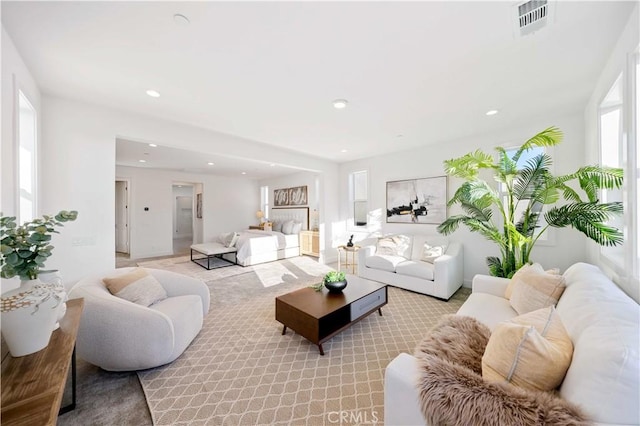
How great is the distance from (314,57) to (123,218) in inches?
273

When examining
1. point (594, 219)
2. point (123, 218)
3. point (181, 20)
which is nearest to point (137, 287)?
point (181, 20)

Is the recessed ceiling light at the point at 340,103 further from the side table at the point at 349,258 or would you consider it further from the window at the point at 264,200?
the window at the point at 264,200

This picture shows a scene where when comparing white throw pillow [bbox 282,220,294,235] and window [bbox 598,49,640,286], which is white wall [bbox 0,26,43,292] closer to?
window [bbox 598,49,640,286]

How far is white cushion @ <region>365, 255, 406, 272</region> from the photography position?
3695mm

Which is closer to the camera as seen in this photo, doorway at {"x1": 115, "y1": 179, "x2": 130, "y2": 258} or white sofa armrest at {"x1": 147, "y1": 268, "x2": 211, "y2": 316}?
white sofa armrest at {"x1": 147, "y1": 268, "x2": 211, "y2": 316}

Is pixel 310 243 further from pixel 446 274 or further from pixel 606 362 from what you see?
pixel 606 362

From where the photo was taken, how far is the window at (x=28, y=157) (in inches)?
80.9

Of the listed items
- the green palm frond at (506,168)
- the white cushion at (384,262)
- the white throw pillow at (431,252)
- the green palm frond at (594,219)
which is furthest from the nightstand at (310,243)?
the green palm frond at (594,219)

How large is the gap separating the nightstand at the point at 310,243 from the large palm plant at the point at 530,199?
131 inches

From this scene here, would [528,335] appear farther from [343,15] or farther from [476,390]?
[343,15]

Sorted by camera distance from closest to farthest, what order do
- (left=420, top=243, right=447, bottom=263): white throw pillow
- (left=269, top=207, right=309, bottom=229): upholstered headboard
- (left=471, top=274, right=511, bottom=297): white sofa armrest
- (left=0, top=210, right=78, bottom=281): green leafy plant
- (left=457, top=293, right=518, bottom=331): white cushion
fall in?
(left=0, top=210, right=78, bottom=281): green leafy plant → (left=457, top=293, right=518, bottom=331): white cushion → (left=471, top=274, right=511, bottom=297): white sofa armrest → (left=420, top=243, right=447, bottom=263): white throw pillow → (left=269, top=207, right=309, bottom=229): upholstered headboard

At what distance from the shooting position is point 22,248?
1.11 metres

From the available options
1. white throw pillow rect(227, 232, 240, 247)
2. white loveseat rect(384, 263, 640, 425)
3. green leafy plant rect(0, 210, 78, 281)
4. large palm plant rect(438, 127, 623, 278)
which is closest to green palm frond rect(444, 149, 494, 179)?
large palm plant rect(438, 127, 623, 278)

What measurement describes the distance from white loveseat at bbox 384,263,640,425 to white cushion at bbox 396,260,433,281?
1.70m
